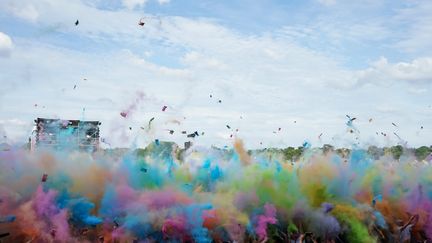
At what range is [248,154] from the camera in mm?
8750

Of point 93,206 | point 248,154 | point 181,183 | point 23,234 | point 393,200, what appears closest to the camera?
point 23,234

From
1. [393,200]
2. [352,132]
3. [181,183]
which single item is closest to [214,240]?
[181,183]

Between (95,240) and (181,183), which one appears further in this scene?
(181,183)

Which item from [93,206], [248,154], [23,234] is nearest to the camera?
[23,234]

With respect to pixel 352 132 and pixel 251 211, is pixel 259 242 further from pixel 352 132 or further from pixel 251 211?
pixel 352 132

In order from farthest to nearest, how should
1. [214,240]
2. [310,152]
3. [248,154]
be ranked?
[310,152] → [248,154] → [214,240]

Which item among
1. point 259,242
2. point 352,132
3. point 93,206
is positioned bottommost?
point 259,242

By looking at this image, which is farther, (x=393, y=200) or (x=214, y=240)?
(x=393, y=200)

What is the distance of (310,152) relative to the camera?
945cm

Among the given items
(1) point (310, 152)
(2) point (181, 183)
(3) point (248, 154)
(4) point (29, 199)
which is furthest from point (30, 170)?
(1) point (310, 152)

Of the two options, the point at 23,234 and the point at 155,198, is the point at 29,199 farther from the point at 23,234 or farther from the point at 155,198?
the point at 155,198

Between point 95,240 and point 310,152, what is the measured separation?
15.1ft

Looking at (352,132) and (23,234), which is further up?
(352,132)

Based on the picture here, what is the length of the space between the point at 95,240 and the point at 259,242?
1976mm
